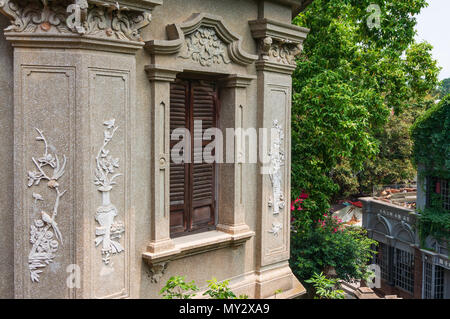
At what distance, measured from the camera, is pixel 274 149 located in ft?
25.8

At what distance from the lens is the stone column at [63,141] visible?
16.2ft

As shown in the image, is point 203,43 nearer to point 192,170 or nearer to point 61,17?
point 192,170

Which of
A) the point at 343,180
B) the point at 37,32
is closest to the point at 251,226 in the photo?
the point at 37,32

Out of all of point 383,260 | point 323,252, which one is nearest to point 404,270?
point 383,260

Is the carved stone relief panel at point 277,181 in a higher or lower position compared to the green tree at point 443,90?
lower

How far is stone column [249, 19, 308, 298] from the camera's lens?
24.8ft

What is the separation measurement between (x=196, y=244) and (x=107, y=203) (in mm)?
1761

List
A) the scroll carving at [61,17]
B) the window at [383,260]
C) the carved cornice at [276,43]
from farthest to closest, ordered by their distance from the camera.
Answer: the window at [383,260], the carved cornice at [276,43], the scroll carving at [61,17]

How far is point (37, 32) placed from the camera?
4906 millimetres

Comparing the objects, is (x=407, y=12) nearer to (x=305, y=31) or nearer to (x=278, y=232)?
(x=305, y=31)

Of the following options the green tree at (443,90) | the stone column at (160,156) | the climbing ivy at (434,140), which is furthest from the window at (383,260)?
the stone column at (160,156)

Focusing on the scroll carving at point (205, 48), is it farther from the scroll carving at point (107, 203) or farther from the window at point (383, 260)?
the window at point (383, 260)

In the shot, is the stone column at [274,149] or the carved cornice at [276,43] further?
the stone column at [274,149]

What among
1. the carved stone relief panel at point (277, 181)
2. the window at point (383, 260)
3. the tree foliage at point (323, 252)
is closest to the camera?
the carved stone relief panel at point (277, 181)
